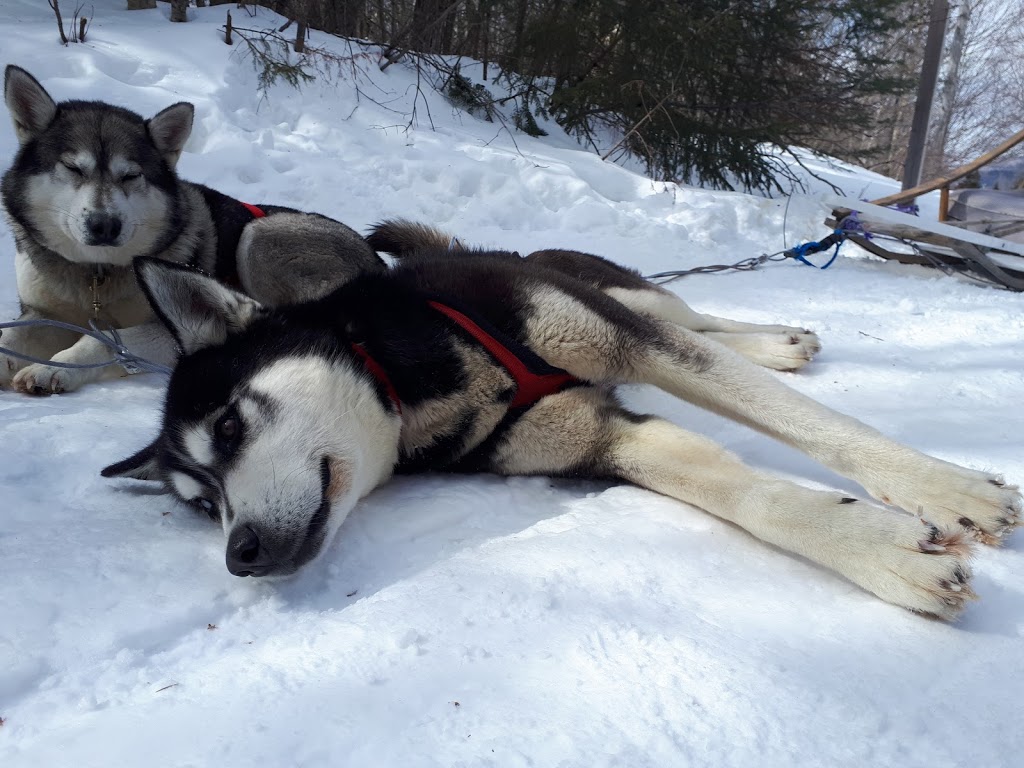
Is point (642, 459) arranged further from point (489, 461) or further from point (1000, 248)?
point (1000, 248)

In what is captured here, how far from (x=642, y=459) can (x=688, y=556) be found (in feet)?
1.47

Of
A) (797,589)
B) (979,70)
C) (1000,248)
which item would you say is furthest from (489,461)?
(979,70)

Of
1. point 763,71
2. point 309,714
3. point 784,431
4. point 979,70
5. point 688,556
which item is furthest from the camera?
point 979,70

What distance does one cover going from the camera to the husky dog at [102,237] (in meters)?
3.37

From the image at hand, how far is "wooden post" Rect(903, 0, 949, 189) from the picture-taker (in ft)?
30.0

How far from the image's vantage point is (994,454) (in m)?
2.31

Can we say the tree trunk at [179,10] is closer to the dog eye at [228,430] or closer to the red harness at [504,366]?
the red harness at [504,366]

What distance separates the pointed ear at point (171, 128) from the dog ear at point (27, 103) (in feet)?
1.44

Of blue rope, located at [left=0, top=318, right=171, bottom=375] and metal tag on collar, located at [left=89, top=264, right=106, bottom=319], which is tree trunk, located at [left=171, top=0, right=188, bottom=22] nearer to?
metal tag on collar, located at [left=89, top=264, right=106, bottom=319]

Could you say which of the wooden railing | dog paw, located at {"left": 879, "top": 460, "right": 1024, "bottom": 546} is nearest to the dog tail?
dog paw, located at {"left": 879, "top": 460, "right": 1024, "bottom": 546}

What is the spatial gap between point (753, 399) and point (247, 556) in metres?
1.42

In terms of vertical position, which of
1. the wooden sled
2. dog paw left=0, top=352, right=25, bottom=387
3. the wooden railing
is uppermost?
the wooden railing

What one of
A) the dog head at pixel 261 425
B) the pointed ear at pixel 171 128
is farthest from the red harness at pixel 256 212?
the dog head at pixel 261 425

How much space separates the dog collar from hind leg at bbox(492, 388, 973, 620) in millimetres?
364
